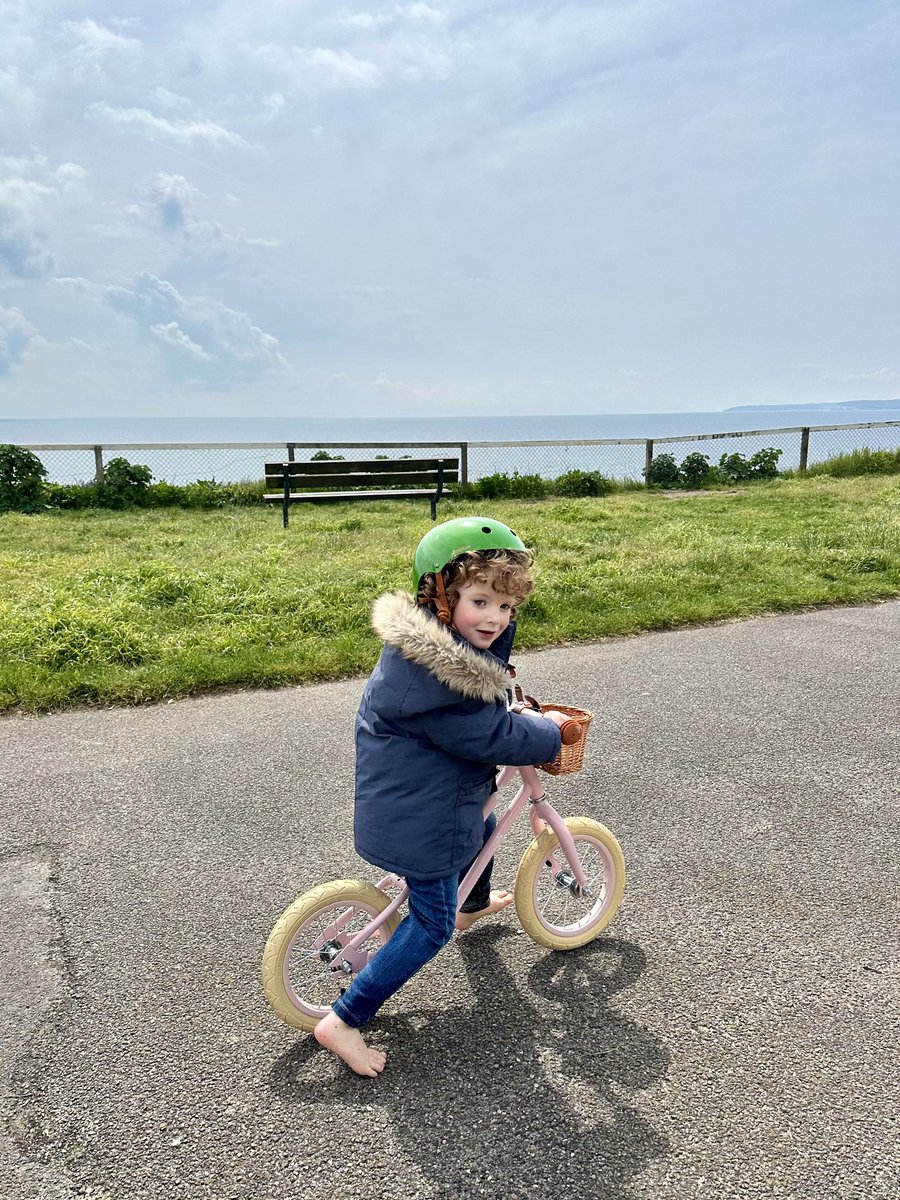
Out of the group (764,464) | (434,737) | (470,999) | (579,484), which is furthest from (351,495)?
(434,737)

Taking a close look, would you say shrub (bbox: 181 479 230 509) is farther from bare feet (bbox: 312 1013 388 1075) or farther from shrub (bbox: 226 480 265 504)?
bare feet (bbox: 312 1013 388 1075)

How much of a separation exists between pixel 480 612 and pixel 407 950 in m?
0.97

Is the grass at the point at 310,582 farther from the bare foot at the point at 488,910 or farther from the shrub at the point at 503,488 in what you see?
the bare foot at the point at 488,910

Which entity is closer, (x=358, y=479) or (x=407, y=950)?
(x=407, y=950)

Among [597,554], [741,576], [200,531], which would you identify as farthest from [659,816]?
[200,531]

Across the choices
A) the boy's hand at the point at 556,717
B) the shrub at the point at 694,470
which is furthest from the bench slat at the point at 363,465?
the boy's hand at the point at 556,717

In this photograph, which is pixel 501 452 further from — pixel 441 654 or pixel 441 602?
pixel 441 654

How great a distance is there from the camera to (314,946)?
2.65 metres

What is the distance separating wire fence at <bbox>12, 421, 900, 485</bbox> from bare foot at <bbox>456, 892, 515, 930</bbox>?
490 inches

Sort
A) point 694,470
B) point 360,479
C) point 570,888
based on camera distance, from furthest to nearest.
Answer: point 694,470 < point 360,479 < point 570,888

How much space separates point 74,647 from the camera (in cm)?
584

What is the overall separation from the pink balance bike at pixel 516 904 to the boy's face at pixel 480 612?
1.25ft

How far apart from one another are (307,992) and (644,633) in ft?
15.2

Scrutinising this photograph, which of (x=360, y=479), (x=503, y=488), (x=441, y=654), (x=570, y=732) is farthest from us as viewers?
(x=503, y=488)
